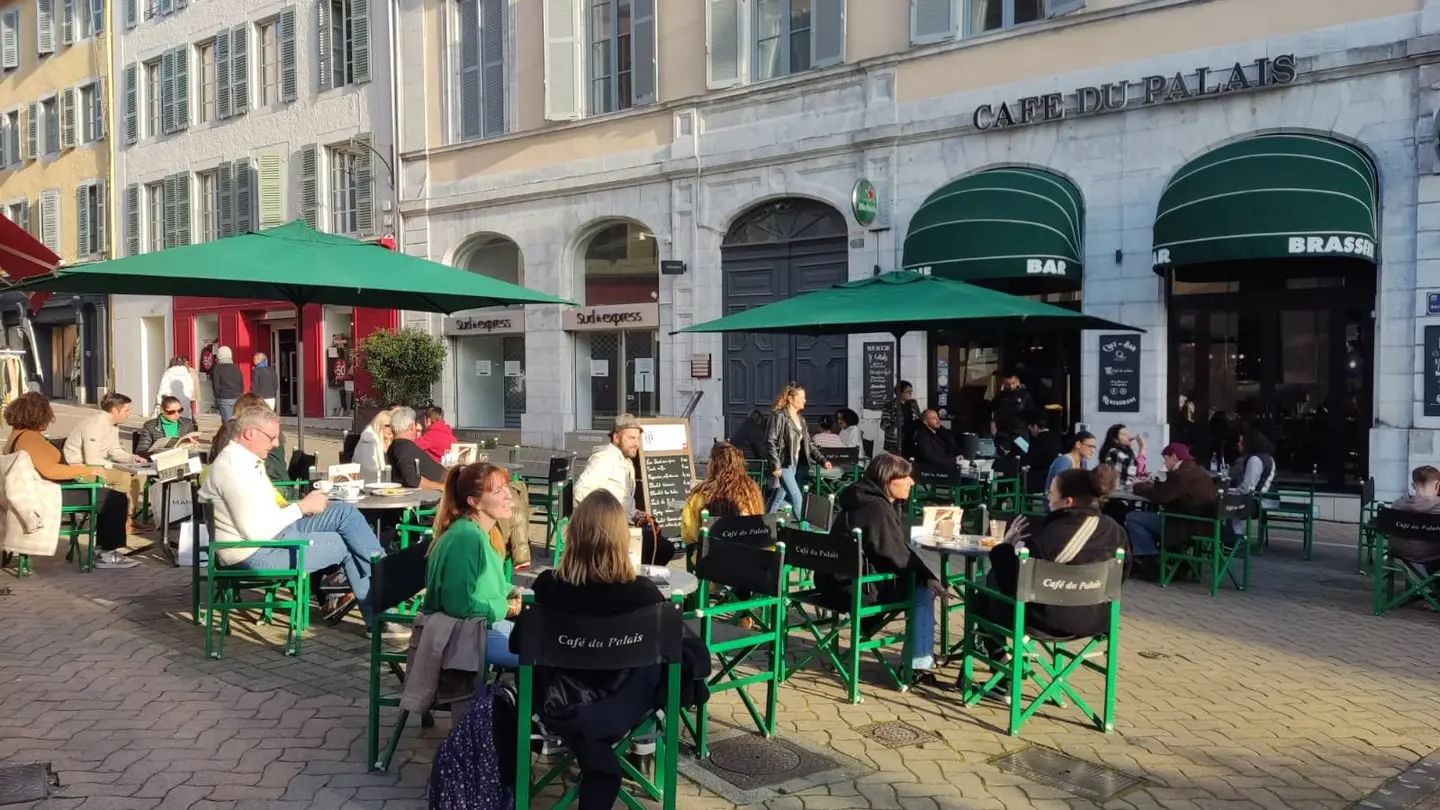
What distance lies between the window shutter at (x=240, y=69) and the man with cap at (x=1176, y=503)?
2118 cm

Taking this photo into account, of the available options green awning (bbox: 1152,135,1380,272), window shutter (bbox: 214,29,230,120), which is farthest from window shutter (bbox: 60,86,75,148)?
green awning (bbox: 1152,135,1380,272)

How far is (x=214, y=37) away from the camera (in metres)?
24.3

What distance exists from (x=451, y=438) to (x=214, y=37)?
62.5 ft

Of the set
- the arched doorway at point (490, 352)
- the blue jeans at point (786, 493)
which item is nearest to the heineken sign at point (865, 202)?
the blue jeans at point (786, 493)

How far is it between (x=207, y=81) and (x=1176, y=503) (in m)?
23.8

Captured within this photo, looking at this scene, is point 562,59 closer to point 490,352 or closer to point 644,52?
point 644,52

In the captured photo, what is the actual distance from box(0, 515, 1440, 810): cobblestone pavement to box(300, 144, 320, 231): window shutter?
15932 mm

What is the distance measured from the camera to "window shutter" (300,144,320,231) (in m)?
21.9

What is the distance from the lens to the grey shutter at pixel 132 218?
87.6 feet

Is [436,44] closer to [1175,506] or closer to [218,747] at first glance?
[1175,506]

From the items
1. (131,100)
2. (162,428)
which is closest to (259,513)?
(162,428)

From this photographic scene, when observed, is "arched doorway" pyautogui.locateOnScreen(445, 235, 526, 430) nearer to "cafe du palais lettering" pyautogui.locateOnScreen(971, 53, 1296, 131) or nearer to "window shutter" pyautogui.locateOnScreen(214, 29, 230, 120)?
"window shutter" pyautogui.locateOnScreen(214, 29, 230, 120)

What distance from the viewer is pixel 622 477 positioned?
7.63m

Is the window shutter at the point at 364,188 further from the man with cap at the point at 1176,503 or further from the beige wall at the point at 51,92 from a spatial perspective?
the man with cap at the point at 1176,503
